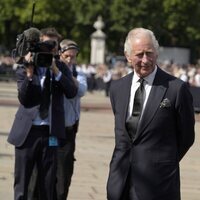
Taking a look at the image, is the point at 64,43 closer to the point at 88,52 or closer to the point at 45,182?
the point at 45,182

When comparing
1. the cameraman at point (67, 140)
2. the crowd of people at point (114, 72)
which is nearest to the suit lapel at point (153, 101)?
the cameraman at point (67, 140)

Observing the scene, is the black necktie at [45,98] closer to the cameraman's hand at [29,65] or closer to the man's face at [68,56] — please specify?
the cameraman's hand at [29,65]

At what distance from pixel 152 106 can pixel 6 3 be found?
62.5 m

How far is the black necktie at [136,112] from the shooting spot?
20.4ft

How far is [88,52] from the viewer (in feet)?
224

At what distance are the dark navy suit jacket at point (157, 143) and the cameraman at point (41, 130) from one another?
52.7 inches

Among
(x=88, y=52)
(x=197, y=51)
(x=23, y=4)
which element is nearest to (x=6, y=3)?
(x=23, y=4)

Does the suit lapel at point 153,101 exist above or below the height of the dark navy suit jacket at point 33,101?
above

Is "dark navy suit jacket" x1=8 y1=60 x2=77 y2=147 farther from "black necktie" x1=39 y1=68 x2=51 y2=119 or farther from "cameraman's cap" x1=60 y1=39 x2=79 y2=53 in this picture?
"cameraman's cap" x1=60 y1=39 x2=79 y2=53

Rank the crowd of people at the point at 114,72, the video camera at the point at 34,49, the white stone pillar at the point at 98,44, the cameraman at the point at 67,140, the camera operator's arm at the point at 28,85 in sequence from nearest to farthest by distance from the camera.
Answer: the video camera at the point at 34,49 → the camera operator's arm at the point at 28,85 → the cameraman at the point at 67,140 → the crowd of people at the point at 114,72 → the white stone pillar at the point at 98,44

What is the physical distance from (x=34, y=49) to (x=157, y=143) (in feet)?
5.06

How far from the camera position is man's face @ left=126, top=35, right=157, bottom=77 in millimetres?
6086

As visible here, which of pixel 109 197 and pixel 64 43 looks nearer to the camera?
pixel 109 197

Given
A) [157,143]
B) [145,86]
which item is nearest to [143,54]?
[145,86]
